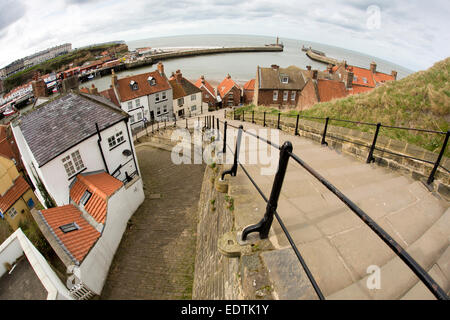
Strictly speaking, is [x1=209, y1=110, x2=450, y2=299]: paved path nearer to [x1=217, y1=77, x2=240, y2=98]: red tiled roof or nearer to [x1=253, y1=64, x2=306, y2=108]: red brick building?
[x1=253, y1=64, x2=306, y2=108]: red brick building

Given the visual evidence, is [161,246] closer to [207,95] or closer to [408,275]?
[408,275]

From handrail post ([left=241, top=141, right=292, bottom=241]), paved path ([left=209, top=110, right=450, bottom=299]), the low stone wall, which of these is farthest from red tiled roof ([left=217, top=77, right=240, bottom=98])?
handrail post ([left=241, top=141, right=292, bottom=241])

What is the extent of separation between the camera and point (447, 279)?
2.40m

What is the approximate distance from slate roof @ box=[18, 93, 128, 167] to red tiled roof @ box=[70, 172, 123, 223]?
1.75 m

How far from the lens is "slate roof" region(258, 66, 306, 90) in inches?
1179

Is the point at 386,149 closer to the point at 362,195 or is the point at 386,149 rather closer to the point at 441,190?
the point at 441,190

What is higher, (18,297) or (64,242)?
(64,242)

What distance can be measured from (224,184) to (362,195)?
259 centimetres

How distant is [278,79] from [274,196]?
31.1m

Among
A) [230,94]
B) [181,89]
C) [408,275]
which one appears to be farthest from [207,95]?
[408,275]

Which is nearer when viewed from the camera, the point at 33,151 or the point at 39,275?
the point at 39,275

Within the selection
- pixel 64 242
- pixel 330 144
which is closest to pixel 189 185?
pixel 64 242

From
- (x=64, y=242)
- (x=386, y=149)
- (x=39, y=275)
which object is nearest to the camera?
(x=386, y=149)

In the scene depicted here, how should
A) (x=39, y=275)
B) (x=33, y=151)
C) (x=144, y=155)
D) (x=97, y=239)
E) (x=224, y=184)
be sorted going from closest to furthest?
(x=224, y=184) < (x=39, y=275) < (x=97, y=239) < (x=33, y=151) < (x=144, y=155)
